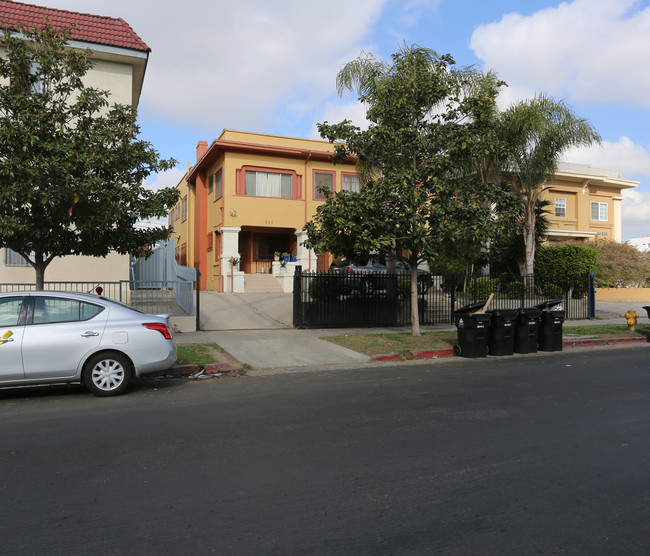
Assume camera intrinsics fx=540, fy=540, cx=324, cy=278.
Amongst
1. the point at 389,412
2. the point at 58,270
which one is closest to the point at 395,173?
the point at 389,412

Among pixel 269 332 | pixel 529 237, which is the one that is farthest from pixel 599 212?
pixel 269 332

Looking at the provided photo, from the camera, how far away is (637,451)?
5031 mm

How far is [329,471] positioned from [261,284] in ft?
68.2

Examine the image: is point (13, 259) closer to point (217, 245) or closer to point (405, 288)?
point (217, 245)

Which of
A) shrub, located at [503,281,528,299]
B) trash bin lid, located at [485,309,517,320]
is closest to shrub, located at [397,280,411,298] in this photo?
shrub, located at [503,281,528,299]

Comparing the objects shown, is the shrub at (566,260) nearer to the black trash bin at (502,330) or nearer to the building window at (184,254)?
the black trash bin at (502,330)

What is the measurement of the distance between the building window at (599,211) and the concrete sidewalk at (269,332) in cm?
1448

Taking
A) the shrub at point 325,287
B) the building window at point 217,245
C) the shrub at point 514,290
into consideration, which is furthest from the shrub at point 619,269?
the building window at point 217,245

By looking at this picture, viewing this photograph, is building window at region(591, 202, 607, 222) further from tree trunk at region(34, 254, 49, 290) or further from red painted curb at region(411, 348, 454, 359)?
tree trunk at region(34, 254, 49, 290)

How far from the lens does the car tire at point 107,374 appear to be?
300 inches

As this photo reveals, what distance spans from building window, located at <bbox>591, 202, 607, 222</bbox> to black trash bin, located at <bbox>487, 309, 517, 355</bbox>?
90.5ft

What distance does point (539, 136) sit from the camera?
21.6 meters

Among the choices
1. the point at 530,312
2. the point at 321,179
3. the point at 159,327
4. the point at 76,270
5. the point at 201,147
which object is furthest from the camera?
the point at 201,147

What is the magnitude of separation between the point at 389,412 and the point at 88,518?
3.84 m
